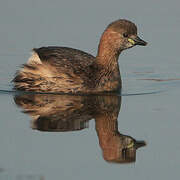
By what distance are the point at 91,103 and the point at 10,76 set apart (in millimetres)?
2975

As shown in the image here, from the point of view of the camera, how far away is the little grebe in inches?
508

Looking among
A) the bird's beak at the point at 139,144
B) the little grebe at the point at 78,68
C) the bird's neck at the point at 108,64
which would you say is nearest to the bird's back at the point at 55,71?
the little grebe at the point at 78,68

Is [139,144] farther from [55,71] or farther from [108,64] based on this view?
[108,64]

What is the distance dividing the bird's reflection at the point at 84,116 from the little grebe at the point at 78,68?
0.81 feet

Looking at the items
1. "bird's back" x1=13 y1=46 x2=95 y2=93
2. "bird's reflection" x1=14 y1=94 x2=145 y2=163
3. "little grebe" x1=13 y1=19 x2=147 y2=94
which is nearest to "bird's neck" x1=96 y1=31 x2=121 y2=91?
"little grebe" x1=13 y1=19 x2=147 y2=94

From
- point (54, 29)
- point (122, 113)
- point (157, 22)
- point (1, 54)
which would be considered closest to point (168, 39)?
point (157, 22)

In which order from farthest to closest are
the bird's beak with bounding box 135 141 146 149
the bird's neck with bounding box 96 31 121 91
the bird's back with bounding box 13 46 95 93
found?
the bird's neck with bounding box 96 31 121 91, the bird's back with bounding box 13 46 95 93, the bird's beak with bounding box 135 141 146 149

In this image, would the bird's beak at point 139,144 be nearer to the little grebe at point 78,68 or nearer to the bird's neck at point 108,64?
the little grebe at point 78,68

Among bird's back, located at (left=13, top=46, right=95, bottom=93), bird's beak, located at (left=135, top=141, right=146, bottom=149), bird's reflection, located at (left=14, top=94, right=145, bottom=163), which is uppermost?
bird's back, located at (left=13, top=46, right=95, bottom=93)

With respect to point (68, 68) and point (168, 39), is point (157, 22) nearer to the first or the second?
point (168, 39)

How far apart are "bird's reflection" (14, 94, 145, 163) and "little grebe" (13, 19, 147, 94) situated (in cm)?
25

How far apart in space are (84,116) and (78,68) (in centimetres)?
190

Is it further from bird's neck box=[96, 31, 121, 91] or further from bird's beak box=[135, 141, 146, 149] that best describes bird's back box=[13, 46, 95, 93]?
bird's beak box=[135, 141, 146, 149]

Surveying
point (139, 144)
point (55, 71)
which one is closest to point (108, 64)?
point (55, 71)
